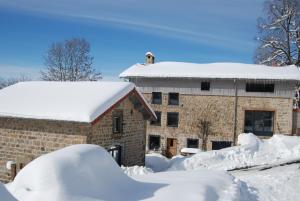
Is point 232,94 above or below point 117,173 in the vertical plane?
above

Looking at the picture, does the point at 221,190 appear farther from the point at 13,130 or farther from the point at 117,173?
the point at 13,130

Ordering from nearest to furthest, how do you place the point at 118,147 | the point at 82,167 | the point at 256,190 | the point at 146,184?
1. the point at 82,167
2. the point at 146,184
3. the point at 256,190
4. the point at 118,147

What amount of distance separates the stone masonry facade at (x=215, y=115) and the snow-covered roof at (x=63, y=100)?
36.5ft

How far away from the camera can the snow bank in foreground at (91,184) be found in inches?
282

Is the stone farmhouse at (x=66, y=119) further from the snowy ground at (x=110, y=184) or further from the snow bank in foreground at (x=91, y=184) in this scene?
the snow bank in foreground at (x=91, y=184)

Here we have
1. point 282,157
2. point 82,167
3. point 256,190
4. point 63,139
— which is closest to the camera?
point 82,167

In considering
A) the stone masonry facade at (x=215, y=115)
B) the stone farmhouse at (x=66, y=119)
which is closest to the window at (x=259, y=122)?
the stone masonry facade at (x=215, y=115)

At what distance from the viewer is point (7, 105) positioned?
17.4 metres

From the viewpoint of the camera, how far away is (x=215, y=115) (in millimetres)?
29641

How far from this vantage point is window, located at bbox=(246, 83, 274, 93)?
28.8 metres

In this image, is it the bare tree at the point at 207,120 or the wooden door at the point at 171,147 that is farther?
the wooden door at the point at 171,147

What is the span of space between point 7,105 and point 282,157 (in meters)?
13.8

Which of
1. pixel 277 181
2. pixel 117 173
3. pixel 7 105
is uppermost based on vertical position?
pixel 7 105

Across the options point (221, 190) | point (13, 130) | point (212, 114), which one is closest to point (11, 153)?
point (13, 130)
